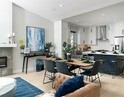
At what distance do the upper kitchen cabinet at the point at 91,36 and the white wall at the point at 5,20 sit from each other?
6314 mm

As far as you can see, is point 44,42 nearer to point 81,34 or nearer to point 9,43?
point 9,43

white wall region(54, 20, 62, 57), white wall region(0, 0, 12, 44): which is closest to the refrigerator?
white wall region(54, 20, 62, 57)

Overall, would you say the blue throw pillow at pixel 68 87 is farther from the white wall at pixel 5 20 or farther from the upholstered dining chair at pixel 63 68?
the white wall at pixel 5 20

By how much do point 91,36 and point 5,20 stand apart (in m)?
6.52

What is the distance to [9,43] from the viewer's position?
5.56 meters

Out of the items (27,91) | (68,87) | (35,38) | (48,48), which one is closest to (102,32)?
(48,48)

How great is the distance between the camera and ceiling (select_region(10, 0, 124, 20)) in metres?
4.78

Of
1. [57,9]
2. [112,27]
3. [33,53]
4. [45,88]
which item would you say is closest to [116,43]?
[112,27]

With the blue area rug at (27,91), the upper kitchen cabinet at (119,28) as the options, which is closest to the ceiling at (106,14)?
the upper kitchen cabinet at (119,28)

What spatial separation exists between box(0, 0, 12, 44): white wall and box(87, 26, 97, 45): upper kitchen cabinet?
631 cm

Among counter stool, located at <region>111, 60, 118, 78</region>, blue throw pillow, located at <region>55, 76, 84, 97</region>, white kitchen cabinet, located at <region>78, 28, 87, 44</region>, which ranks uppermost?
white kitchen cabinet, located at <region>78, 28, 87, 44</region>

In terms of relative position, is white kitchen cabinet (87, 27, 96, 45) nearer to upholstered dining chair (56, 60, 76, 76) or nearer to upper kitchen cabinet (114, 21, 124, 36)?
upper kitchen cabinet (114, 21, 124, 36)

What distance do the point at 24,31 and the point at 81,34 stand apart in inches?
191

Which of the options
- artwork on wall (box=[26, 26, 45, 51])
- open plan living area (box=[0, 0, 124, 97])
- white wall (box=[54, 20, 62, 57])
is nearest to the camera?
open plan living area (box=[0, 0, 124, 97])
